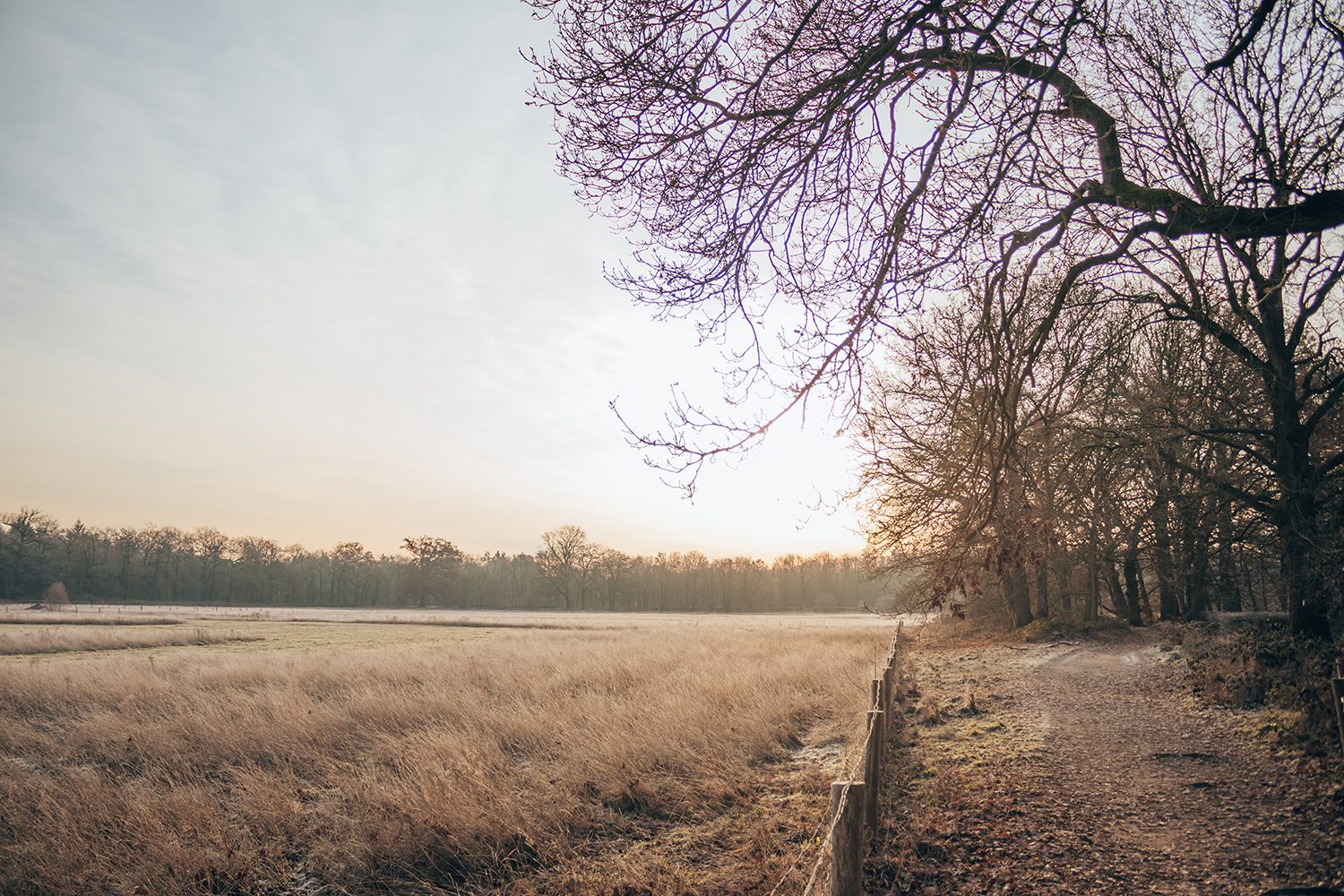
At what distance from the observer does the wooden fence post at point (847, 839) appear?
11.6 feet

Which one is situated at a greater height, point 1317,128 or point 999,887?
point 1317,128

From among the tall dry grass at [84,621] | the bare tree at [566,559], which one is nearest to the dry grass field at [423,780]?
the tall dry grass at [84,621]

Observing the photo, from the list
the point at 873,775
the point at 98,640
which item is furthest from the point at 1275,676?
the point at 98,640

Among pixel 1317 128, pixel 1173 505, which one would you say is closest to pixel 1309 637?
pixel 1173 505

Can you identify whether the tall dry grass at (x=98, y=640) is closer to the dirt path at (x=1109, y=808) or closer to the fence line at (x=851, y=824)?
the fence line at (x=851, y=824)

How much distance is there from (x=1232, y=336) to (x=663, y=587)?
99.1 metres

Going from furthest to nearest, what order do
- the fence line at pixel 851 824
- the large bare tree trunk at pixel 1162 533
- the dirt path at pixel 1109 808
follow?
the large bare tree trunk at pixel 1162 533
the dirt path at pixel 1109 808
the fence line at pixel 851 824

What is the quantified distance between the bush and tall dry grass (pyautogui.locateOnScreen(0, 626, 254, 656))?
35.7 metres

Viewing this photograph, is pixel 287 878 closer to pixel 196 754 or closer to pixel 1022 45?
pixel 196 754

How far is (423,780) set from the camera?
8195 millimetres

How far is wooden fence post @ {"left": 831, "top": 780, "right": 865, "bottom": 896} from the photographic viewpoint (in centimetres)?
354

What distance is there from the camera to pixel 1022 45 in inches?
180

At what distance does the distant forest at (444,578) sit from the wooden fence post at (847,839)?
93.9m

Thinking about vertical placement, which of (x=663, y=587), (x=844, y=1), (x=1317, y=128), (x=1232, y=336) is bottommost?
(x=663, y=587)
